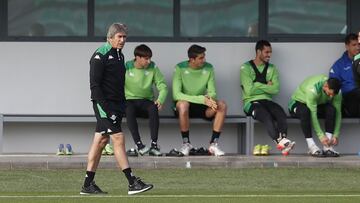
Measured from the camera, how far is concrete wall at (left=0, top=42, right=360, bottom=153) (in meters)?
14.7

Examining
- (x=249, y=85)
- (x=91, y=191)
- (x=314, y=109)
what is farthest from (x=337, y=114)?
(x=91, y=191)

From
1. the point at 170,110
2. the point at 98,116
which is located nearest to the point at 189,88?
the point at 170,110

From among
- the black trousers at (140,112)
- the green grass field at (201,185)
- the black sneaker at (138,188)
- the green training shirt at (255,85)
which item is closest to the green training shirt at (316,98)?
the green training shirt at (255,85)

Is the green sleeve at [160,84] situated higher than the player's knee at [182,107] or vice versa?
the green sleeve at [160,84]

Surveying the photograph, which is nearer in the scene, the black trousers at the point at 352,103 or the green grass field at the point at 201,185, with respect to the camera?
the green grass field at the point at 201,185

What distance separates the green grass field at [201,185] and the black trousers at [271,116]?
855mm

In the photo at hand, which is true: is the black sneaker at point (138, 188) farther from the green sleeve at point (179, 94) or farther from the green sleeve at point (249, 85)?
the green sleeve at point (249, 85)

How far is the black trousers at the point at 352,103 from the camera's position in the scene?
567 inches

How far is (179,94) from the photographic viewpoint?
14.2m

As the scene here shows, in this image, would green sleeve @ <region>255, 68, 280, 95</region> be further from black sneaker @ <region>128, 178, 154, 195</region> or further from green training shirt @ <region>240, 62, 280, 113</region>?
black sneaker @ <region>128, 178, 154, 195</region>

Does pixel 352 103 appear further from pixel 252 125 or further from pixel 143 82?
pixel 143 82

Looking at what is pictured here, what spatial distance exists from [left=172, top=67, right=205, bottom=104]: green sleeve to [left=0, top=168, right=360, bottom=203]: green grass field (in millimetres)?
1222

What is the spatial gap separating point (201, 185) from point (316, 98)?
2.95 metres

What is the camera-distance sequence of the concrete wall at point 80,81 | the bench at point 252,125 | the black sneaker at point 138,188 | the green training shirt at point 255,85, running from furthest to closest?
the concrete wall at point 80,81
the green training shirt at point 255,85
the bench at point 252,125
the black sneaker at point 138,188
